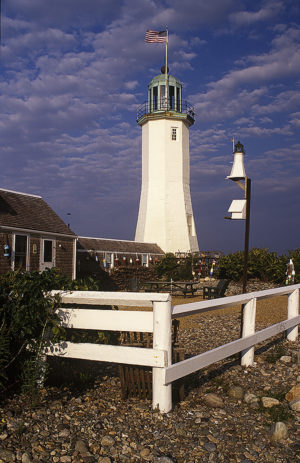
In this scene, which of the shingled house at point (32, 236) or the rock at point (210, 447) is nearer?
the rock at point (210, 447)

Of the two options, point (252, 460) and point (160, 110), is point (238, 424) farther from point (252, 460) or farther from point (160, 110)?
point (160, 110)

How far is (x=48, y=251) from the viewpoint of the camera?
2023cm

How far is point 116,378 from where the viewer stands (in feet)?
17.5

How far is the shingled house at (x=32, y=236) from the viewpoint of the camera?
17.8 m

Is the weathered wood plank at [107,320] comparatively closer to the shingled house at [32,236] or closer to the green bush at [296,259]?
the shingled house at [32,236]

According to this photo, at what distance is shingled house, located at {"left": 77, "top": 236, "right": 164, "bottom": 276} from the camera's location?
23.5m

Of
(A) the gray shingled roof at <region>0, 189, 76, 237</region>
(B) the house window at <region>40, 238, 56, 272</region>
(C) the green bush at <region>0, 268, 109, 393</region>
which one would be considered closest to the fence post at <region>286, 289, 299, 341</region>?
(C) the green bush at <region>0, 268, 109, 393</region>

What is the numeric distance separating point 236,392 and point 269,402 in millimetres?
436

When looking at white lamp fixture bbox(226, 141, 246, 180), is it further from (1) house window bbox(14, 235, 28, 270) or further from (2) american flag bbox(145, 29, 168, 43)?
(2) american flag bbox(145, 29, 168, 43)

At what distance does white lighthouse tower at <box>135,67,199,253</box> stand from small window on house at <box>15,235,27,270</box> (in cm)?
1302

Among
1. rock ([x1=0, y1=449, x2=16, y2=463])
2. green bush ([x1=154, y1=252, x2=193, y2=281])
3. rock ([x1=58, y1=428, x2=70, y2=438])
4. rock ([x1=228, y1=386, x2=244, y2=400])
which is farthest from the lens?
green bush ([x1=154, y1=252, x2=193, y2=281])

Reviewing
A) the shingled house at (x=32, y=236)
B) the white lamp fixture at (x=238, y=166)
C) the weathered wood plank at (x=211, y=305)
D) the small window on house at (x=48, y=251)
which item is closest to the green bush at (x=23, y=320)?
the weathered wood plank at (x=211, y=305)

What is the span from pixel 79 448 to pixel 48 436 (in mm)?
343

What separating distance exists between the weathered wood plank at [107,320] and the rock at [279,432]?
57.5 inches
